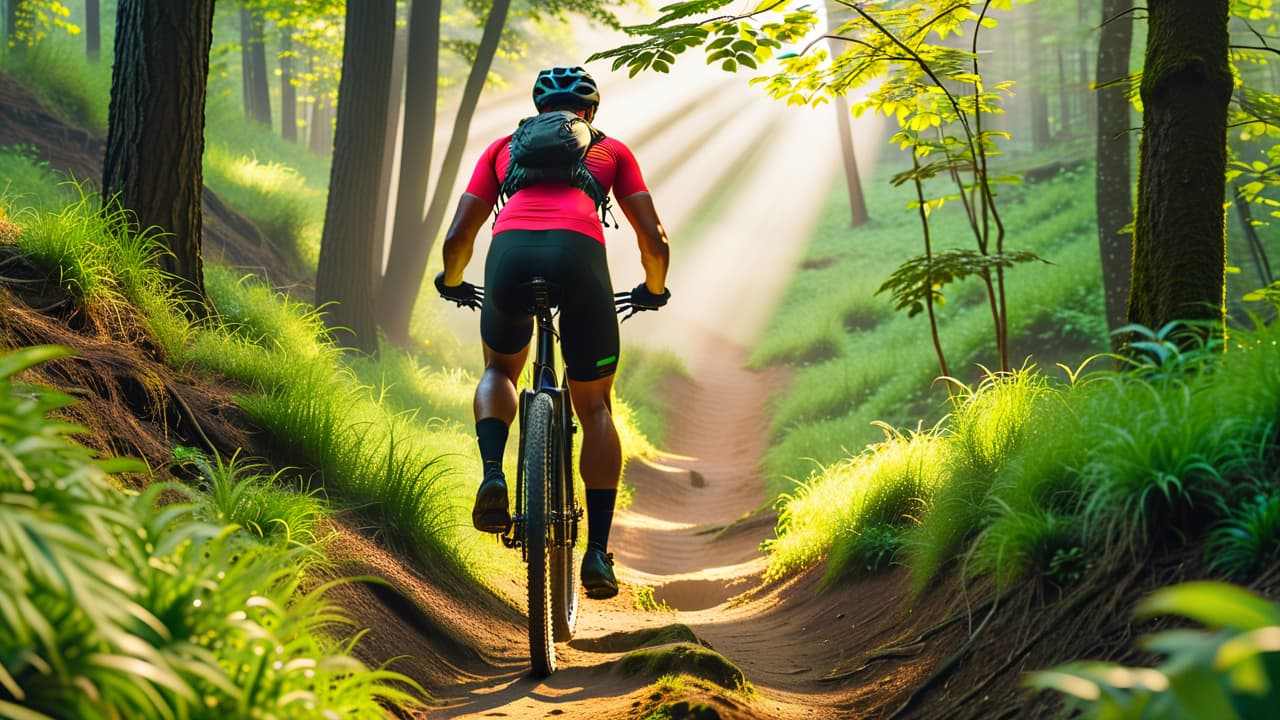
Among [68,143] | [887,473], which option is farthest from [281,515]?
[68,143]

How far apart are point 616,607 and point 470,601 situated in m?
1.72

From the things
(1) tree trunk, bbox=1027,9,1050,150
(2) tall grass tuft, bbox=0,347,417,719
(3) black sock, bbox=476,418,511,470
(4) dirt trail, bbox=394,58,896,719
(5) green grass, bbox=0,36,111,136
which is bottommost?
(4) dirt trail, bbox=394,58,896,719

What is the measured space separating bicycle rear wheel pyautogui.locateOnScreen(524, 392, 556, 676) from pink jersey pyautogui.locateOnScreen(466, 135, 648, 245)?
774 millimetres

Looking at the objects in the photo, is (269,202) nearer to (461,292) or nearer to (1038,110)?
(461,292)

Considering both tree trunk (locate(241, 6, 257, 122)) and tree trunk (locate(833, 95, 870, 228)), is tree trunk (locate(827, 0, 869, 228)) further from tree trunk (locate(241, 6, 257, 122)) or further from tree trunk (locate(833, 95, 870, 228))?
tree trunk (locate(241, 6, 257, 122))

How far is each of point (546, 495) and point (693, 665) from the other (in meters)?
0.93

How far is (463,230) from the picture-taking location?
451 centimetres

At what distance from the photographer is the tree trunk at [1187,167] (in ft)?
12.7

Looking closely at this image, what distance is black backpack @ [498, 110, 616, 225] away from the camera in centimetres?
420

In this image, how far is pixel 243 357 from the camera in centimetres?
559

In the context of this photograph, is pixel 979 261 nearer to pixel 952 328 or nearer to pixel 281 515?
pixel 281 515

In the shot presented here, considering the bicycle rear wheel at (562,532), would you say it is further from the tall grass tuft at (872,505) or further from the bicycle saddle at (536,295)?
the tall grass tuft at (872,505)

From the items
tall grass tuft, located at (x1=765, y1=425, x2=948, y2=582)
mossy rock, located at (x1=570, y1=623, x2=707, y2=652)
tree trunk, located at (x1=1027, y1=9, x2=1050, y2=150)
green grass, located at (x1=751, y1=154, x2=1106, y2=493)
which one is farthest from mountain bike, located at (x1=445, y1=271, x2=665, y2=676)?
tree trunk, located at (x1=1027, y1=9, x2=1050, y2=150)

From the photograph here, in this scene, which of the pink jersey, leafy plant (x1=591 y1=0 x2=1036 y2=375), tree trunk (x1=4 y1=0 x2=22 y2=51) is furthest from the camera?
tree trunk (x1=4 y1=0 x2=22 y2=51)
